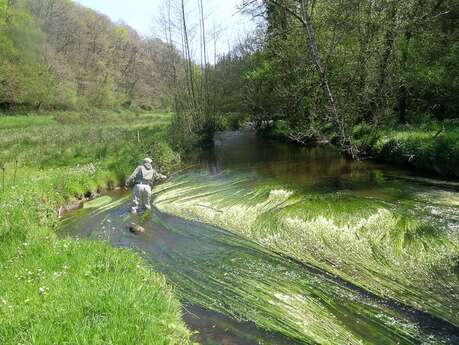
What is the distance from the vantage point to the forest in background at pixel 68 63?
43.8m

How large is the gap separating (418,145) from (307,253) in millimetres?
8583

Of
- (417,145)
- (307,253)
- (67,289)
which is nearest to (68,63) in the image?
(417,145)

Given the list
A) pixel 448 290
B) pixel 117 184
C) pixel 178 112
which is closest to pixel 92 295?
pixel 448 290

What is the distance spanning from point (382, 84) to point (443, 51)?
3178mm

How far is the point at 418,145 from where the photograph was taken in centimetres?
1355

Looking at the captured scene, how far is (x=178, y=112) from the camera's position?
79.2 ft

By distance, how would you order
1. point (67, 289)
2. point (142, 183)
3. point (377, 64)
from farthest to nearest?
point (377, 64) < point (142, 183) < point (67, 289)

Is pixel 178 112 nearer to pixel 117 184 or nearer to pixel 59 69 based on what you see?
pixel 117 184

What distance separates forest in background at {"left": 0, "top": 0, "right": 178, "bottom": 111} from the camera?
4384cm

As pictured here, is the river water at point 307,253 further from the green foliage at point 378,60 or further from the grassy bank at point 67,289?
the green foliage at point 378,60

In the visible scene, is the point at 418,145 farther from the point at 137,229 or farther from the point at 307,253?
the point at 137,229

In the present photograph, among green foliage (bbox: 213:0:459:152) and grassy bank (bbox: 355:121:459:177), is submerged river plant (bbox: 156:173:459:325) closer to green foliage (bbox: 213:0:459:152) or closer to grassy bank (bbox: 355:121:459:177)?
grassy bank (bbox: 355:121:459:177)

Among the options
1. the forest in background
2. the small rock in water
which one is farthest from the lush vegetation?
the forest in background

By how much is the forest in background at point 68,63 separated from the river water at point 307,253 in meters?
20.1
